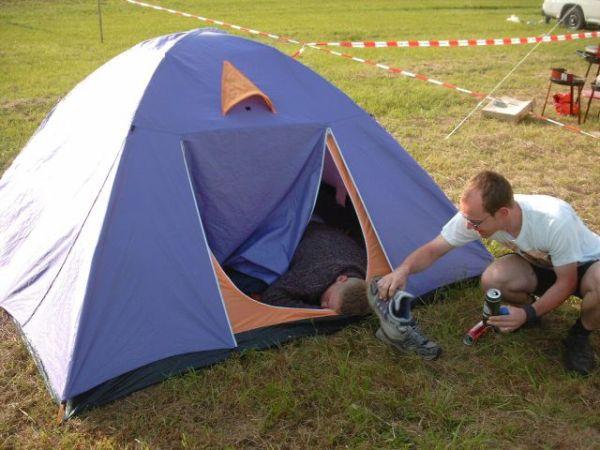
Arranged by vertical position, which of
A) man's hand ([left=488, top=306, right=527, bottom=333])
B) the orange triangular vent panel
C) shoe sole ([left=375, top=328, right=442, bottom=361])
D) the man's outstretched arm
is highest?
the orange triangular vent panel

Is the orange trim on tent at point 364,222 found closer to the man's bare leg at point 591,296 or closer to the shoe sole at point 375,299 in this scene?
the shoe sole at point 375,299

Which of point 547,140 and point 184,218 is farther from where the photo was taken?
point 547,140

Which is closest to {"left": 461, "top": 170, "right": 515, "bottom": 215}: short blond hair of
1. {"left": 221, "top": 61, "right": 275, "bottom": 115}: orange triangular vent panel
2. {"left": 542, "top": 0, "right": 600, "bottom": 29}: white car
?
{"left": 221, "top": 61, "right": 275, "bottom": 115}: orange triangular vent panel

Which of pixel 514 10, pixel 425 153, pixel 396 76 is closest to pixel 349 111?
pixel 425 153

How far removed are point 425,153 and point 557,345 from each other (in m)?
3.24

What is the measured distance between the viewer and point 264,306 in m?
3.21

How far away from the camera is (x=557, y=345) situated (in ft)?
10.8

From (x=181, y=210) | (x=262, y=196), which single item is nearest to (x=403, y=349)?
(x=262, y=196)

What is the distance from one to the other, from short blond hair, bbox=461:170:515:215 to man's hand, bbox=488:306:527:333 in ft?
1.63

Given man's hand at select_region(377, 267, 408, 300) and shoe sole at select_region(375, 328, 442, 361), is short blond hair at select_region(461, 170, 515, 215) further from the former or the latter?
shoe sole at select_region(375, 328, 442, 361)

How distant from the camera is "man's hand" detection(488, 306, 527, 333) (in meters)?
2.88

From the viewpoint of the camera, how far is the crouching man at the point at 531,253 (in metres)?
2.86

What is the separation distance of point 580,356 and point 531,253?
562mm

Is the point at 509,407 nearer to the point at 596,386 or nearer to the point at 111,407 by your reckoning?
the point at 596,386
